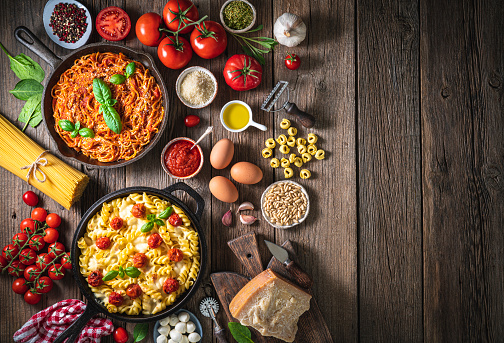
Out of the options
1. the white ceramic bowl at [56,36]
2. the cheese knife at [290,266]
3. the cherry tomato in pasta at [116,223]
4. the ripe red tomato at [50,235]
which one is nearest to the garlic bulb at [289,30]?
the white ceramic bowl at [56,36]

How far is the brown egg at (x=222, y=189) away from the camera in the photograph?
8.52ft

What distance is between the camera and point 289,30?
2.61 metres

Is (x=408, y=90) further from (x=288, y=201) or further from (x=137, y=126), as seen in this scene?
(x=137, y=126)

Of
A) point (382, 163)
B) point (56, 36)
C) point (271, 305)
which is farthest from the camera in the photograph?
point (382, 163)

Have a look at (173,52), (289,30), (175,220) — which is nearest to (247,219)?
(175,220)

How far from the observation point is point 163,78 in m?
2.75

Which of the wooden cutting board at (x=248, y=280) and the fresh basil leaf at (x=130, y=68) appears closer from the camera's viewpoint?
the fresh basil leaf at (x=130, y=68)

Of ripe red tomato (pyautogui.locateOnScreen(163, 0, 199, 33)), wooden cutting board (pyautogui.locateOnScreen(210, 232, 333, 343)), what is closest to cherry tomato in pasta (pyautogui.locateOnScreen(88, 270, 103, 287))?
wooden cutting board (pyautogui.locateOnScreen(210, 232, 333, 343))

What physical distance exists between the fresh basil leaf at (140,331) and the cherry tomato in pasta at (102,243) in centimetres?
72

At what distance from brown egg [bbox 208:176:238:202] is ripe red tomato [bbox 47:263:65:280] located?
131cm

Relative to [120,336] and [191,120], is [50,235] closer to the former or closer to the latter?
[120,336]

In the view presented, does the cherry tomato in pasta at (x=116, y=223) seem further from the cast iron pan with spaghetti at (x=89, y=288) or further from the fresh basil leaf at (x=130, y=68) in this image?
the fresh basil leaf at (x=130, y=68)

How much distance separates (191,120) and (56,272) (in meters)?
1.56

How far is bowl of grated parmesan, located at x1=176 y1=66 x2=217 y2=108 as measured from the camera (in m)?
2.62
